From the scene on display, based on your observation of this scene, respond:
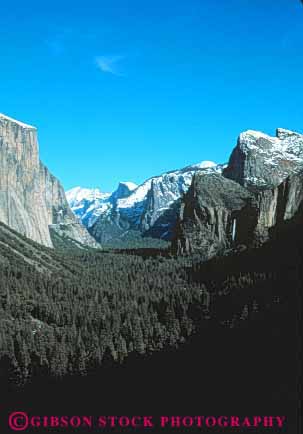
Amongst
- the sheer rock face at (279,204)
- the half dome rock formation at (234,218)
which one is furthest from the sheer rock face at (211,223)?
the sheer rock face at (279,204)

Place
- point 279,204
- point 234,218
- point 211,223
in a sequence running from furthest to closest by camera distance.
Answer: point 211,223 → point 234,218 → point 279,204

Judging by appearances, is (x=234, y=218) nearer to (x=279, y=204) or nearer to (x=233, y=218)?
(x=233, y=218)

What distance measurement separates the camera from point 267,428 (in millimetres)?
34250

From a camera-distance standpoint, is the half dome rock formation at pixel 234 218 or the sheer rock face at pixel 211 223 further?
the sheer rock face at pixel 211 223

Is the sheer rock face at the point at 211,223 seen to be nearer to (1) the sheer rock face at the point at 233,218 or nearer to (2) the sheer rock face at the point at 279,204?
(1) the sheer rock face at the point at 233,218

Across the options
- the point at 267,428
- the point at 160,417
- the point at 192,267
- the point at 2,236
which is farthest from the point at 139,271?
the point at 267,428

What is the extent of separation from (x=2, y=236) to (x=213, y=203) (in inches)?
3030

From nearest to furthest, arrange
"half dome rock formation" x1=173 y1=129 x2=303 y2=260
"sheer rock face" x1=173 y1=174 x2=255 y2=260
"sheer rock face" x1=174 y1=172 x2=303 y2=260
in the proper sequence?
"half dome rock formation" x1=173 y1=129 x2=303 y2=260 → "sheer rock face" x1=174 y1=172 x2=303 y2=260 → "sheer rock face" x1=173 y1=174 x2=255 y2=260

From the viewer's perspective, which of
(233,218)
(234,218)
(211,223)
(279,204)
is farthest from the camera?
(211,223)

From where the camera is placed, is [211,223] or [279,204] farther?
[211,223]

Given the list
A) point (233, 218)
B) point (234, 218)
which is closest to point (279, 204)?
point (234, 218)

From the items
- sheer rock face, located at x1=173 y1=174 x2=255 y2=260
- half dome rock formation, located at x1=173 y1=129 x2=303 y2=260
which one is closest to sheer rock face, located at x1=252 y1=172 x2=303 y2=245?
half dome rock formation, located at x1=173 y1=129 x2=303 y2=260

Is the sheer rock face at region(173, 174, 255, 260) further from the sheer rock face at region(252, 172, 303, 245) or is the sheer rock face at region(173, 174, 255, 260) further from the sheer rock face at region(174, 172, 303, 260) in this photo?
the sheer rock face at region(252, 172, 303, 245)

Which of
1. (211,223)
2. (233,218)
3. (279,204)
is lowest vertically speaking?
(279,204)
